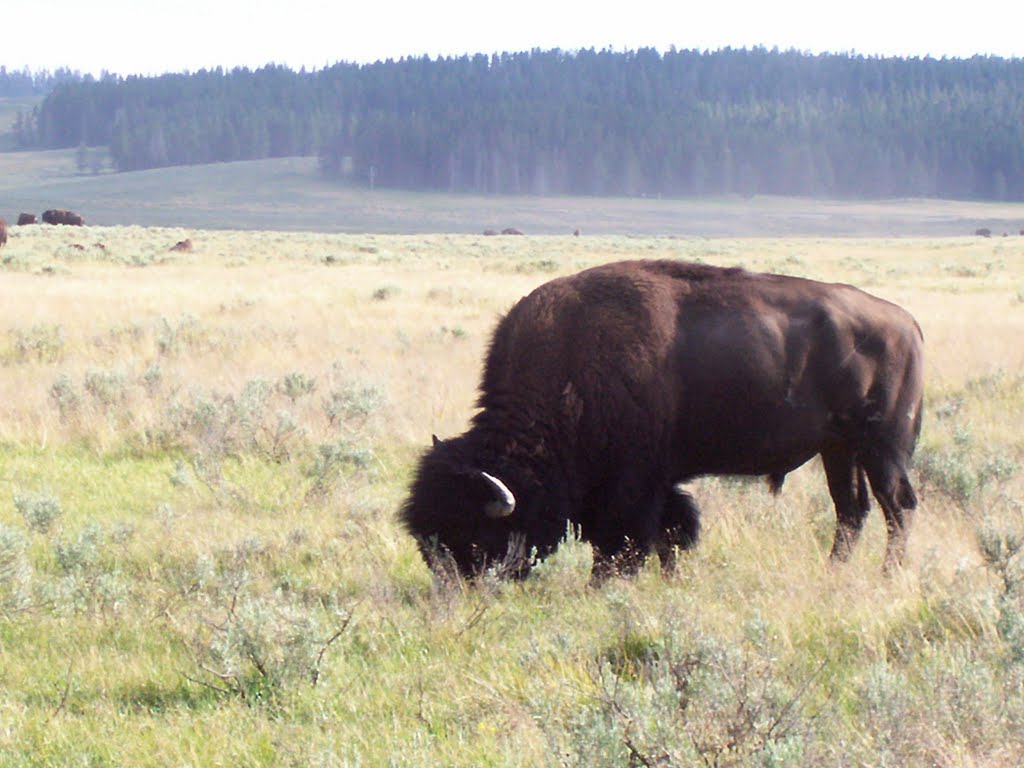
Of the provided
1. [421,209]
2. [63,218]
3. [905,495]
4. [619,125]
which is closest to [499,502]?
[905,495]

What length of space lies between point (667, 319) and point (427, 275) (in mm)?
21448

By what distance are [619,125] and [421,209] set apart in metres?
29.4

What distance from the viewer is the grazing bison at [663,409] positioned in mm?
5484

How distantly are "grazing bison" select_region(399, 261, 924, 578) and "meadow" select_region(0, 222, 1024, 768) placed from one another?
26cm

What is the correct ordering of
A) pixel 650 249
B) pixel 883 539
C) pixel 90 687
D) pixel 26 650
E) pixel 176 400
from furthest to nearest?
pixel 650 249 → pixel 176 400 → pixel 883 539 → pixel 26 650 → pixel 90 687

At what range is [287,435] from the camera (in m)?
8.76

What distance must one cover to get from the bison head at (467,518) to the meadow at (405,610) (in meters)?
0.17

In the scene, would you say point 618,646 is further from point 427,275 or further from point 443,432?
point 427,275

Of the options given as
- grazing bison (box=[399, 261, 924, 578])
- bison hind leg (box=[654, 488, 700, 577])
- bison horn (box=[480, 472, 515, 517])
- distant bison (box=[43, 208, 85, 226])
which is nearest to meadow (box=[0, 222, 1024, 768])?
bison hind leg (box=[654, 488, 700, 577])

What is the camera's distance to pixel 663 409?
5.73m

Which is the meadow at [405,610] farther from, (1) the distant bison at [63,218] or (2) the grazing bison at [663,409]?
(1) the distant bison at [63,218]

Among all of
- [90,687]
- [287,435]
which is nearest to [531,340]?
[90,687]

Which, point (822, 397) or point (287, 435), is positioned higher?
point (822, 397)

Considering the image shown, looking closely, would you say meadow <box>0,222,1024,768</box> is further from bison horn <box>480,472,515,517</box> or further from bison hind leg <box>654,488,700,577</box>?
bison horn <box>480,472,515,517</box>
